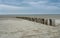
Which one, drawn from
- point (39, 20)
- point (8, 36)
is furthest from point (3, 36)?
point (39, 20)

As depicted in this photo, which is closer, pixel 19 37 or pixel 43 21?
pixel 19 37

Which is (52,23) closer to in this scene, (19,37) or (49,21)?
(49,21)

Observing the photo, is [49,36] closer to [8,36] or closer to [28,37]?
[28,37]

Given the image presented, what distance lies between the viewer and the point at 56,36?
744cm

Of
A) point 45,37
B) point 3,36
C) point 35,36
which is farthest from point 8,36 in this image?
point 45,37

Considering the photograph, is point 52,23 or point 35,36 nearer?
point 35,36

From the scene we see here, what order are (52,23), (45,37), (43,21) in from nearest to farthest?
(45,37), (52,23), (43,21)

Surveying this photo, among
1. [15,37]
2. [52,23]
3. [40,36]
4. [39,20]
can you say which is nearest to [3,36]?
[15,37]

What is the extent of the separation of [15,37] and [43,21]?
23.0 ft

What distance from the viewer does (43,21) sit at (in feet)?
45.8

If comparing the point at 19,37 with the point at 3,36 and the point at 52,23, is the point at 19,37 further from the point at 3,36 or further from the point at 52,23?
the point at 52,23

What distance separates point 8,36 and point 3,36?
295 millimetres

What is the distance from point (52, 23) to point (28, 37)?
6055 millimetres

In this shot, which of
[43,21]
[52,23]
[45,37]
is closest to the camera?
[45,37]
